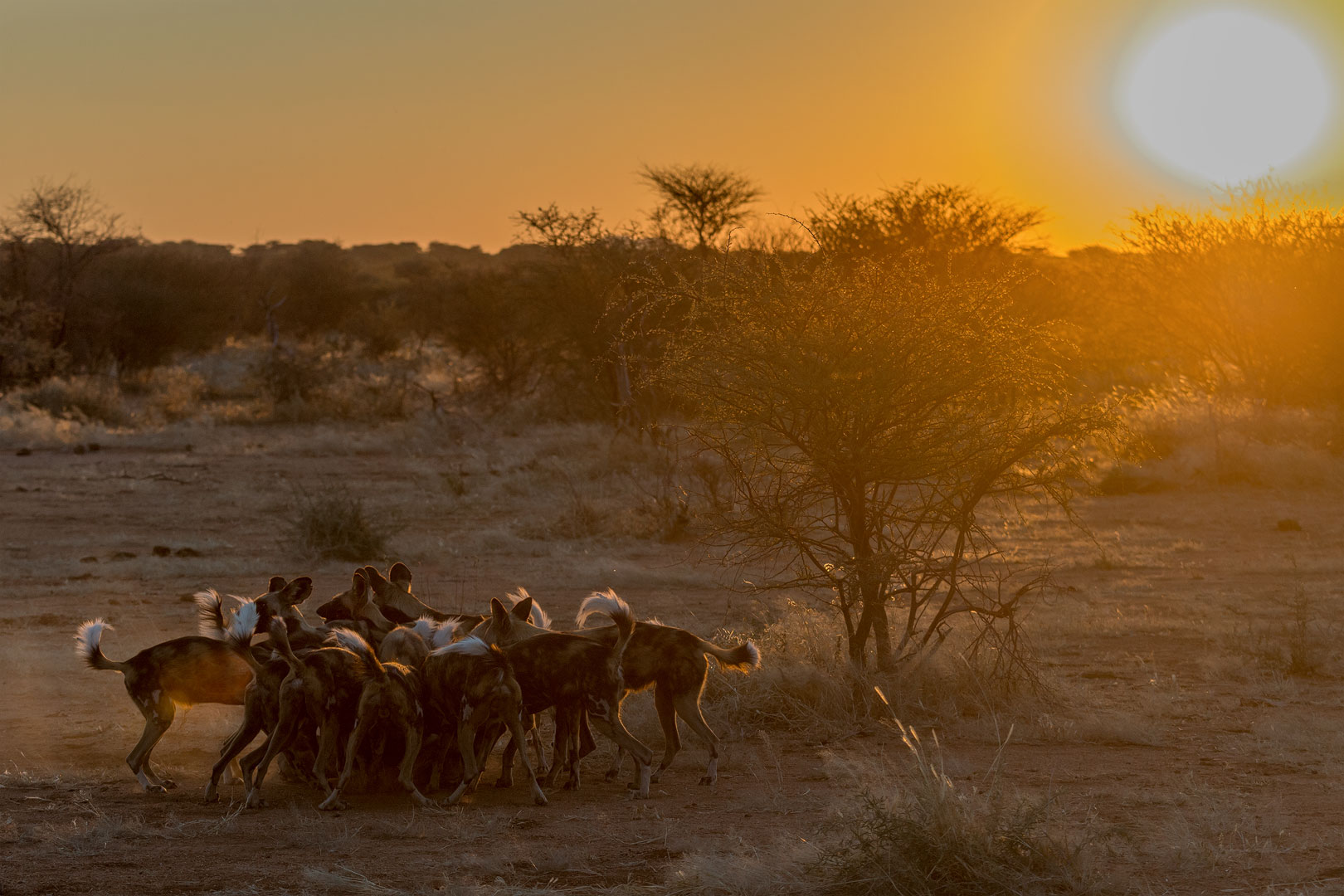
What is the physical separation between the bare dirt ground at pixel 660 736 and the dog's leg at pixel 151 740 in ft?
0.42

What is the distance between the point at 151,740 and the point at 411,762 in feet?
4.63

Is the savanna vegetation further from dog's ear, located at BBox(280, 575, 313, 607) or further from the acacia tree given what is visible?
dog's ear, located at BBox(280, 575, 313, 607)

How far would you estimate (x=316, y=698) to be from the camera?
21.7ft

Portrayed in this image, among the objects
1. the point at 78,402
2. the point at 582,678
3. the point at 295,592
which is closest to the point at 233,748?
the point at 295,592

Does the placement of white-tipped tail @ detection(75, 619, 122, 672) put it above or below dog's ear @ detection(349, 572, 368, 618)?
below

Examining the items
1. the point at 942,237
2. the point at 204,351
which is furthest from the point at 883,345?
the point at 204,351

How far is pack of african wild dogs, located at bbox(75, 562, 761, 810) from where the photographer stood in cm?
670

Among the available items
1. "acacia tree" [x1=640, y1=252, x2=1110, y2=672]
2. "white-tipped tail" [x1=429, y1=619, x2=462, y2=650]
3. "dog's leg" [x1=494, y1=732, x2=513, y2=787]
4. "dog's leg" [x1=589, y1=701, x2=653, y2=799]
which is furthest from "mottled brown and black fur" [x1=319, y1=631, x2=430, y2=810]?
"acacia tree" [x1=640, y1=252, x2=1110, y2=672]

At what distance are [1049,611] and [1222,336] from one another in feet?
57.9

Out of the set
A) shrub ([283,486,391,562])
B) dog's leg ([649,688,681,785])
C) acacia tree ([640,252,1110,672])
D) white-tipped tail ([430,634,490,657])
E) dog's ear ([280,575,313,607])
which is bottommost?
dog's leg ([649,688,681,785])

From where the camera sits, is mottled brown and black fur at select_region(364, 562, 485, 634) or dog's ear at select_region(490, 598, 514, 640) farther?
mottled brown and black fur at select_region(364, 562, 485, 634)

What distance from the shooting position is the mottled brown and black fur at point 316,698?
6.61 meters

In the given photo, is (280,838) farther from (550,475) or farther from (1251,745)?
(550,475)

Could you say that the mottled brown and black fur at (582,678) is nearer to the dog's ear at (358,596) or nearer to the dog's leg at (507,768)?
the dog's leg at (507,768)
